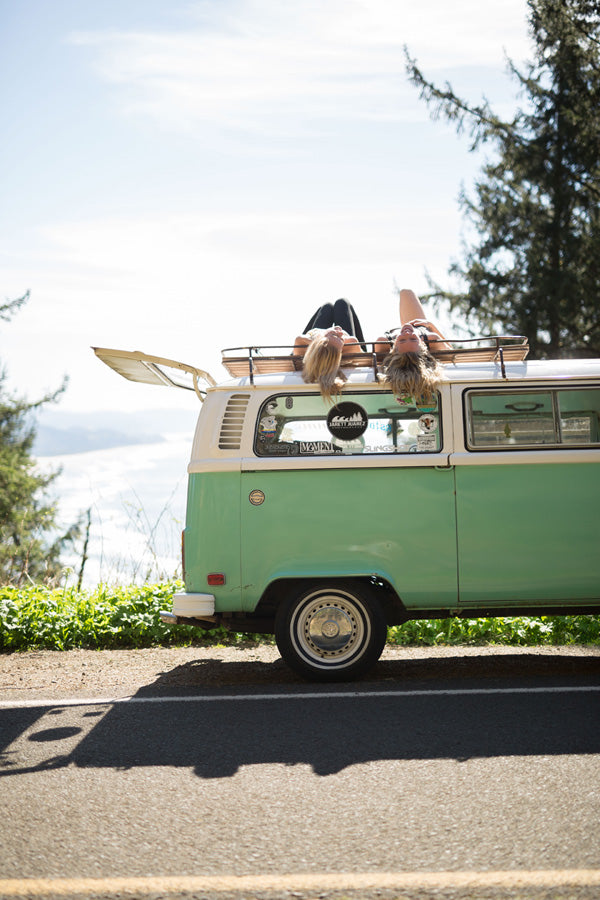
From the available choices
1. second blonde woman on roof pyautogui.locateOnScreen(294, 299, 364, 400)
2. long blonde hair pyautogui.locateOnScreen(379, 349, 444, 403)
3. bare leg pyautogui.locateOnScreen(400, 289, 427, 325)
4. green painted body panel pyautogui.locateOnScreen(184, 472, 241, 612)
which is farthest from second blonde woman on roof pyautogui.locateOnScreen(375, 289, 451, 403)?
green painted body panel pyautogui.locateOnScreen(184, 472, 241, 612)

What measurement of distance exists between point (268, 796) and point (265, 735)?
986mm

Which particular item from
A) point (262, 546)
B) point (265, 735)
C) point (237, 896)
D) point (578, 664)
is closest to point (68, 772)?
point (265, 735)

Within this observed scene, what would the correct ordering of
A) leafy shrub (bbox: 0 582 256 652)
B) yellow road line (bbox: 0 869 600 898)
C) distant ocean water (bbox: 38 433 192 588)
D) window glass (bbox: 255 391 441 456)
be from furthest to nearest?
distant ocean water (bbox: 38 433 192 588)
leafy shrub (bbox: 0 582 256 652)
window glass (bbox: 255 391 441 456)
yellow road line (bbox: 0 869 600 898)

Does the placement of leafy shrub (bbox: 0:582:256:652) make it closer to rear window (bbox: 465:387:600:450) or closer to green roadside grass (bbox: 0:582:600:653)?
green roadside grass (bbox: 0:582:600:653)

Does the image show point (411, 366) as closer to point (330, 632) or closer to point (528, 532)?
point (528, 532)

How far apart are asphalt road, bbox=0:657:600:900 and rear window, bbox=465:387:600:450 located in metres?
1.78

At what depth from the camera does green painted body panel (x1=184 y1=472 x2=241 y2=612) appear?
257 inches

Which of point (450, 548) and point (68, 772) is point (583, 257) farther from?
point (68, 772)

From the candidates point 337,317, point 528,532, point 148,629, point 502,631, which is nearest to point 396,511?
point 528,532

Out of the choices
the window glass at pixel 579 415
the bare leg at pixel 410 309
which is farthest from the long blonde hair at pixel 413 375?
the bare leg at pixel 410 309

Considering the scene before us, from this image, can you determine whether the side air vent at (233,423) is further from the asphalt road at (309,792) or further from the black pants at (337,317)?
the asphalt road at (309,792)

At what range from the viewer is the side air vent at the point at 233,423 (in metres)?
6.63

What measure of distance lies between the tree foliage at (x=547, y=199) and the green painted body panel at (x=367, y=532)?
1312 centimetres

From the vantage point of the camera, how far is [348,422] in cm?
659
